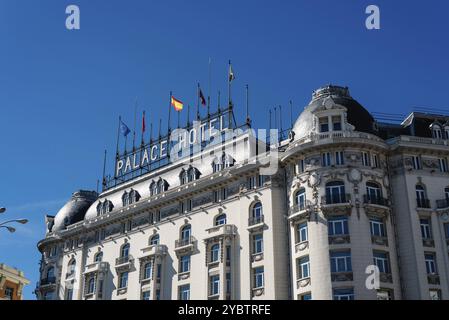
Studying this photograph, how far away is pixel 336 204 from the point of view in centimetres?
5788

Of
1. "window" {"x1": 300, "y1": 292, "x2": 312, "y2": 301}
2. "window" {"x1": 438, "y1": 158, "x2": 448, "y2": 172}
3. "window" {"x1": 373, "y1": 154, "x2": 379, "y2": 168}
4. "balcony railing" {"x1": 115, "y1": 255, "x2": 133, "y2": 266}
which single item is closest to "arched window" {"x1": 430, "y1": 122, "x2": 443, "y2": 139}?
"window" {"x1": 438, "y1": 158, "x2": 448, "y2": 172}

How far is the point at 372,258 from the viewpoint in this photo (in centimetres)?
5625

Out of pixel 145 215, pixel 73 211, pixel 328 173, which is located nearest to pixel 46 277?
pixel 73 211

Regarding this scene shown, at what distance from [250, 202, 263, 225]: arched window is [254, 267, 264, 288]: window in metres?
4.85

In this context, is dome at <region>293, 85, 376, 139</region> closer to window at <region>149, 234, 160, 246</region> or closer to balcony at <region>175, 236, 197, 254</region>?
balcony at <region>175, 236, 197, 254</region>

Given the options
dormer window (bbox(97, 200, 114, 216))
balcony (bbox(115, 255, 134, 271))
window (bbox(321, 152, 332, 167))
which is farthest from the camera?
dormer window (bbox(97, 200, 114, 216))

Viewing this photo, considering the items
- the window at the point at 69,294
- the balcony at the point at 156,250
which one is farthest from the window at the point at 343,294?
the window at the point at 69,294

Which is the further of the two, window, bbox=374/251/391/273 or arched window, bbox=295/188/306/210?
arched window, bbox=295/188/306/210

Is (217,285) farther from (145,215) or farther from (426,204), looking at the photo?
(426,204)

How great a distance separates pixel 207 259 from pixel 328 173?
15.8 meters

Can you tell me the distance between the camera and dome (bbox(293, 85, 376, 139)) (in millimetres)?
62969

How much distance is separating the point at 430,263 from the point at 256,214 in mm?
17341

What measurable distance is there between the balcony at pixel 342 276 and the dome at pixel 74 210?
43.7m

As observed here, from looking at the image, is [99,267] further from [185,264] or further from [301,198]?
[301,198]
